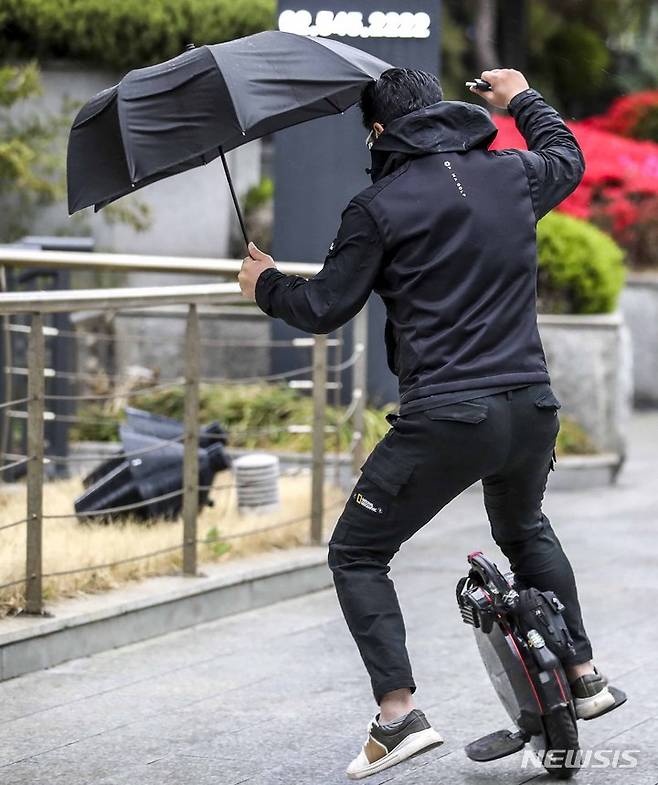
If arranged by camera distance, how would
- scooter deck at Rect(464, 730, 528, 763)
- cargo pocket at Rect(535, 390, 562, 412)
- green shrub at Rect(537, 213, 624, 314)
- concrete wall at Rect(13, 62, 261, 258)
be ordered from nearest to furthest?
1. cargo pocket at Rect(535, 390, 562, 412)
2. scooter deck at Rect(464, 730, 528, 763)
3. green shrub at Rect(537, 213, 624, 314)
4. concrete wall at Rect(13, 62, 261, 258)

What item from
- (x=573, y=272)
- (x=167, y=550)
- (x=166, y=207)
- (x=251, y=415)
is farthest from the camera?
(x=166, y=207)

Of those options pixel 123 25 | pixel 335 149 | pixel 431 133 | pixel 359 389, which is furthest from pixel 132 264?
pixel 123 25

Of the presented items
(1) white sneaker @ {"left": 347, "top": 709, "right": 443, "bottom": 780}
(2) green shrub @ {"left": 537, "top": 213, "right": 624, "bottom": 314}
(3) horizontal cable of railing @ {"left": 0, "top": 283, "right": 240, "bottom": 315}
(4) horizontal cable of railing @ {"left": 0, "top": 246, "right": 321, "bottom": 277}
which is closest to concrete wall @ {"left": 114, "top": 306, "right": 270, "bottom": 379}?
(2) green shrub @ {"left": 537, "top": 213, "right": 624, "bottom": 314}

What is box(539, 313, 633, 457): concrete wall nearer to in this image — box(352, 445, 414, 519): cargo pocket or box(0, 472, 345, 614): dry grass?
box(0, 472, 345, 614): dry grass

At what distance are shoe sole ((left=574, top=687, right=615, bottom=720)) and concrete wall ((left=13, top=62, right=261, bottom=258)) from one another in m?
8.80

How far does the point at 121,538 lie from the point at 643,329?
871cm

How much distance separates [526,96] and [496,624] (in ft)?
4.87

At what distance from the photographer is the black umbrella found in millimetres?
4184

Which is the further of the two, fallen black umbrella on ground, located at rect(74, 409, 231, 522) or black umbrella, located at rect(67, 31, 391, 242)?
fallen black umbrella on ground, located at rect(74, 409, 231, 522)

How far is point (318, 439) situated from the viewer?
7.07 meters

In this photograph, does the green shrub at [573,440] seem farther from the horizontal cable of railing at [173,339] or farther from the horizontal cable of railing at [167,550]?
the horizontal cable of railing at [167,550]

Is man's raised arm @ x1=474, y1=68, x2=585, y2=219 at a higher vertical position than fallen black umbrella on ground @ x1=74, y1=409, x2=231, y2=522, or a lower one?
higher

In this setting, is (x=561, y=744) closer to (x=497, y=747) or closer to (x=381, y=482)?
(x=497, y=747)

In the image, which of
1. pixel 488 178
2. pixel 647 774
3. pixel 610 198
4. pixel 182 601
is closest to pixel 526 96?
pixel 488 178
